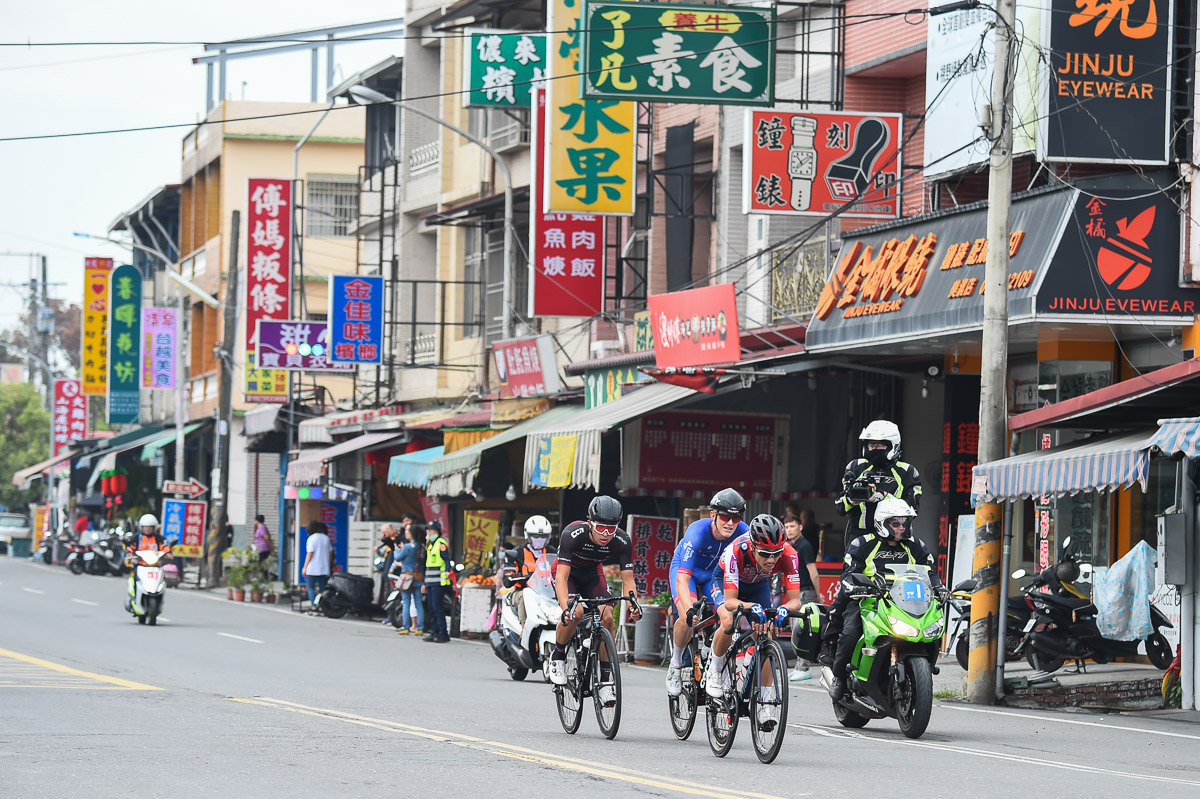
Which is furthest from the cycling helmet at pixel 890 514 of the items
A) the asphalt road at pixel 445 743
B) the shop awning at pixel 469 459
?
the shop awning at pixel 469 459

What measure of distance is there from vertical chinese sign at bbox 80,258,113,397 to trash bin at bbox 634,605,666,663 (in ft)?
124

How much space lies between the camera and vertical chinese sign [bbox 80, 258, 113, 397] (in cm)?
5672

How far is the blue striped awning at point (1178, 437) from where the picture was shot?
14031mm

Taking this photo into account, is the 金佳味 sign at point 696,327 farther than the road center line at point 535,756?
Yes

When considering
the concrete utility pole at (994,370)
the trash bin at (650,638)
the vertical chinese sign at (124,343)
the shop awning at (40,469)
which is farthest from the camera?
the shop awning at (40,469)

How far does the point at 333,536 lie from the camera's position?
137 feet

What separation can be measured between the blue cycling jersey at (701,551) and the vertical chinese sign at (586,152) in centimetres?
1452

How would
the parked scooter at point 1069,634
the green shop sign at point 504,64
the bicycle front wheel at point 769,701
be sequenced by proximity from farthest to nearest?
the green shop sign at point 504,64 < the parked scooter at point 1069,634 < the bicycle front wheel at point 769,701

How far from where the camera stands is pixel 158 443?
56312 mm

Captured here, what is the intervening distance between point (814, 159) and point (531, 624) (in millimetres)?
7423

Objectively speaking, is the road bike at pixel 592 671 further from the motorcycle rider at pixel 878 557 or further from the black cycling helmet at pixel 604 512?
the motorcycle rider at pixel 878 557

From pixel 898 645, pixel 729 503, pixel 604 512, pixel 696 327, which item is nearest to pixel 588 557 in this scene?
pixel 604 512

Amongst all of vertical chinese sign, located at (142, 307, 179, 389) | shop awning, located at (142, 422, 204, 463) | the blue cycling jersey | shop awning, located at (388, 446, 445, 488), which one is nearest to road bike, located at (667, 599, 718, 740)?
the blue cycling jersey

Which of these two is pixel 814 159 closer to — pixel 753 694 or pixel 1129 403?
pixel 1129 403
